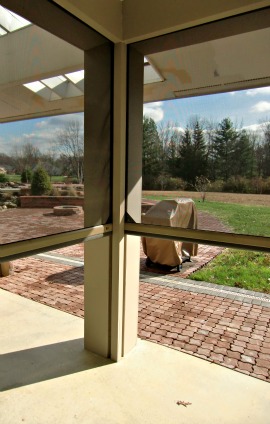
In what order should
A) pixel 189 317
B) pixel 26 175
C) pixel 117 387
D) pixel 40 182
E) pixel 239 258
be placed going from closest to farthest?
pixel 26 175 → pixel 40 182 → pixel 117 387 → pixel 189 317 → pixel 239 258

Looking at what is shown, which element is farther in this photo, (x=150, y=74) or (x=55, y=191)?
(x=150, y=74)

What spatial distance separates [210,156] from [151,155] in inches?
22.8

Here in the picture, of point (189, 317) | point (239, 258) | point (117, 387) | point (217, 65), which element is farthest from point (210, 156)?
point (239, 258)

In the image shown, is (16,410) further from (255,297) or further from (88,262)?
(255,297)

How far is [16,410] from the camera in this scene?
85.7 inches

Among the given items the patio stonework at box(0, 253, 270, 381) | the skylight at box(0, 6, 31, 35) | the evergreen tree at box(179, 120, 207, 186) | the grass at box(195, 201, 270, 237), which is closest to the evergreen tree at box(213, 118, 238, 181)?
the evergreen tree at box(179, 120, 207, 186)

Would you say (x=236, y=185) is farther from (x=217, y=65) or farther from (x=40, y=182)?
(x=40, y=182)

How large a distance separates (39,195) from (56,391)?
64.5 inches

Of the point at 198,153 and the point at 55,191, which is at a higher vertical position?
the point at 198,153

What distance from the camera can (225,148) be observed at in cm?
212

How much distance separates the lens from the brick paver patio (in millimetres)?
2943

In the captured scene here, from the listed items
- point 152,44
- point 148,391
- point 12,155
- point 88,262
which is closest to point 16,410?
point 148,391

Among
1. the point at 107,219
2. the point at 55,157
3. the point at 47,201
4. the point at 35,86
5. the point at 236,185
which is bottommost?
the point at 107,219

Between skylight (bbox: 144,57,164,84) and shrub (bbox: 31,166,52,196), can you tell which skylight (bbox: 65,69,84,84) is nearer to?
skylight (bbox: 144,57,164,84)
